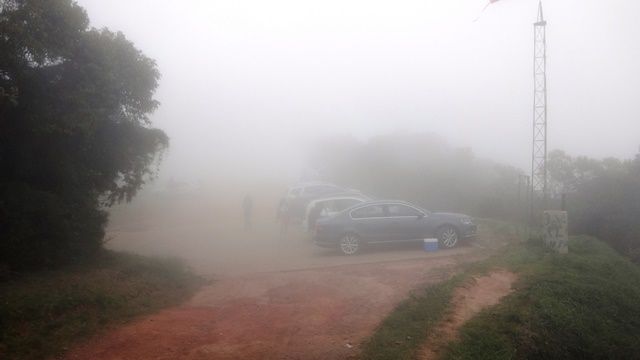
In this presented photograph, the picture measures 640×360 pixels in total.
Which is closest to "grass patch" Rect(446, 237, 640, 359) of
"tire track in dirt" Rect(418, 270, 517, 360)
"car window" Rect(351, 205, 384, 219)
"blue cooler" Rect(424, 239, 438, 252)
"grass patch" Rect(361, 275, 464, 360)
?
"tire track in dirt" Rect(418, 270, 517, 360)

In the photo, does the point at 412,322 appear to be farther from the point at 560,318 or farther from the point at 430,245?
the point at 430,245

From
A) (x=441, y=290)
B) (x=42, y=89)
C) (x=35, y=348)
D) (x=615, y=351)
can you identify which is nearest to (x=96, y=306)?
(x=35, y=348)

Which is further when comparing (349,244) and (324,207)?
(324,207)

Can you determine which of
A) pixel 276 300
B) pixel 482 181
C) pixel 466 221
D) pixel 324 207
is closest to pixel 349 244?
pixel 324 207

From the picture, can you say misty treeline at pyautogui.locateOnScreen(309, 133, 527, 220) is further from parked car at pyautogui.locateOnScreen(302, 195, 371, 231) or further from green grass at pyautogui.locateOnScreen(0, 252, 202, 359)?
green grass at pyautogui.locateOnScreen(0, 252, 202, 359)

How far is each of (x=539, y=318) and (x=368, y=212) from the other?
22.8 feet

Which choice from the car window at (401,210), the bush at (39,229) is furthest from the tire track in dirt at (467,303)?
the bush at (39,229)

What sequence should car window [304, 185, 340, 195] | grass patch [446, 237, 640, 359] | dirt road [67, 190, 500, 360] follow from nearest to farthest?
1. dirt road [67, 190, 500, 360]
2. grass patch [446, 237, 640, 359]
3. car window [304, 185, 340, 195]

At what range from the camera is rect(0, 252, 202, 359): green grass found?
8.02 m

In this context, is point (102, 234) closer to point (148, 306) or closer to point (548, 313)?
point (148, 306)

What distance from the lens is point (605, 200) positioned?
19875mm

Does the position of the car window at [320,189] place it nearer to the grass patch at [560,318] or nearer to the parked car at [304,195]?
the parked car at [304,195]

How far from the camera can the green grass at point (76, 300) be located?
802 centimetres

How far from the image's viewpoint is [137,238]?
21.2 meters
